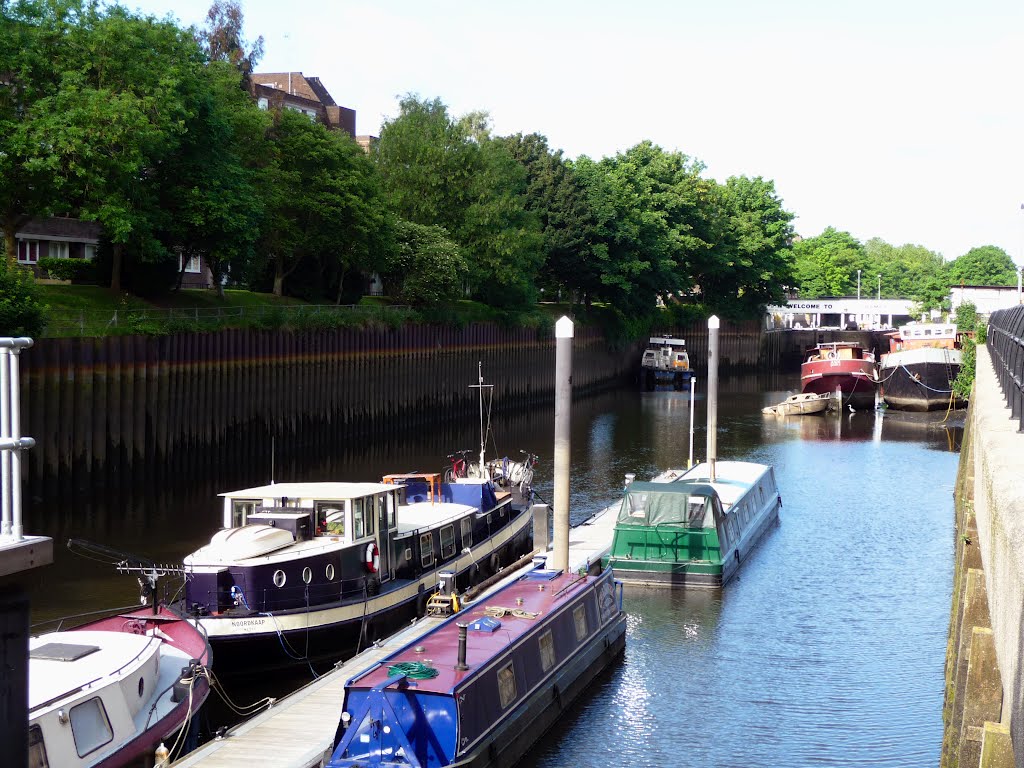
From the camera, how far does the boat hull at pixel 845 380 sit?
9075 cm

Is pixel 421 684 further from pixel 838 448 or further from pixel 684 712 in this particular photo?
pixel 838 448

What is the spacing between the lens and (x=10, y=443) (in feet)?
28.0

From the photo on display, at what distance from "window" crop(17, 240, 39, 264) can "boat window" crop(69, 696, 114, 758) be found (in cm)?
6178

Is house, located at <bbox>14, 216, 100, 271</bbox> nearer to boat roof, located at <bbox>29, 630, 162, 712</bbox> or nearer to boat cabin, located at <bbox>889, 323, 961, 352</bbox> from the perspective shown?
boat roof, located at <bbox>29, 630, 162, 712</bbox>

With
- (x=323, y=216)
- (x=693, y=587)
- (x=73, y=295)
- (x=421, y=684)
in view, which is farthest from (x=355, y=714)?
(x=323, y=216)

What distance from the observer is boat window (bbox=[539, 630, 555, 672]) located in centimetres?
2345

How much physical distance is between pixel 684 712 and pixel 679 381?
85.7 m

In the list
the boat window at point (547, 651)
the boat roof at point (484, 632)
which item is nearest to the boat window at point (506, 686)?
the boat roof at point (484, 632)

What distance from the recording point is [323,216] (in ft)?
232

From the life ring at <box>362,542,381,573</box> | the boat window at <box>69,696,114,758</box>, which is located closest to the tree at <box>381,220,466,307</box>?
the life ring at <box>362,542,381,573</box>

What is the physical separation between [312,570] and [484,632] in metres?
5.72

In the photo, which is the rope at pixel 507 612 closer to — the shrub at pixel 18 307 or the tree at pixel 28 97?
the shrub at pixel 18 307

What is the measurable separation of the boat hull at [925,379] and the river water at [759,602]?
847 inches

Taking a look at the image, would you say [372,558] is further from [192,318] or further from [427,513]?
[192,318]
